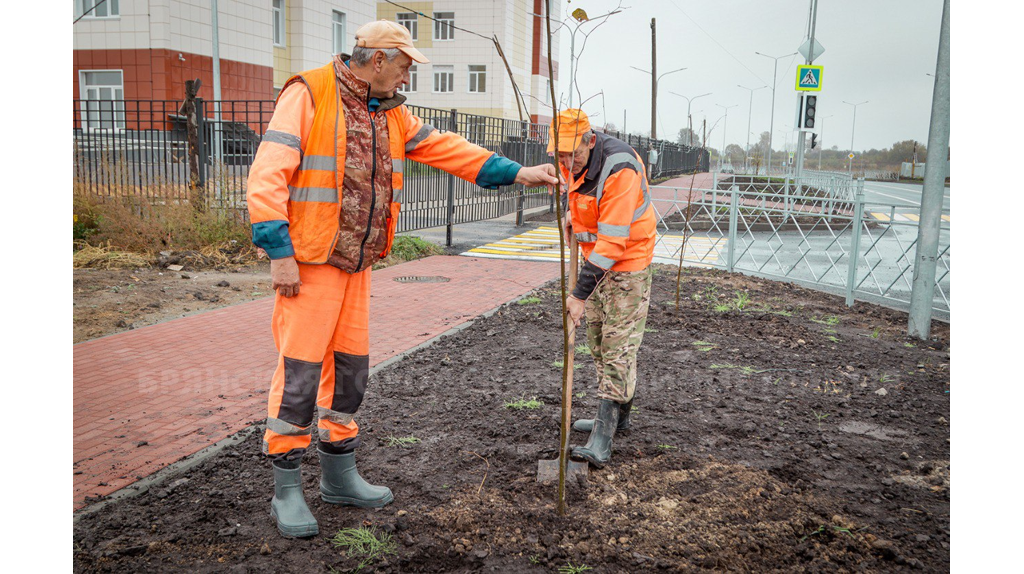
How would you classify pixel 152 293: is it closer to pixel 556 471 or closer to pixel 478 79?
pixel 556 471

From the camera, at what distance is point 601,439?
388 cm

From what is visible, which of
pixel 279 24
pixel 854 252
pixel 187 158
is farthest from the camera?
pixel 279 24

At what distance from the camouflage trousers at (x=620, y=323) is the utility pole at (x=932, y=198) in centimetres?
392

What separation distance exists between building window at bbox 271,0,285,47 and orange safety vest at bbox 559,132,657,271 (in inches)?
964

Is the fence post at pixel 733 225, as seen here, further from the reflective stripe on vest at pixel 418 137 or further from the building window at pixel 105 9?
the building window at pixel 105 9

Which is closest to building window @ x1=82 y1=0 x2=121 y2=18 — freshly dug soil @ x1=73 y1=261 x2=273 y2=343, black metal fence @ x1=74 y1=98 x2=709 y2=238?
black metal fence @ x1=74 y1=98 x2=709 y2=238

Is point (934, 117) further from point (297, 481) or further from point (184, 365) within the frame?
point (184, 365)

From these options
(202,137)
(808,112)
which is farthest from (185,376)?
(808,112)

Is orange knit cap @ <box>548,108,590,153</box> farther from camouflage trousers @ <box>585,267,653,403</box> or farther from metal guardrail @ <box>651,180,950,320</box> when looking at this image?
metal guardrail @ <box>651,180,950,320</box>

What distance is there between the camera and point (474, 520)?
316 centimetres

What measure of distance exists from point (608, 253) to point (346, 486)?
5.33 feet

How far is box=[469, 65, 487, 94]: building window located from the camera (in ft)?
136

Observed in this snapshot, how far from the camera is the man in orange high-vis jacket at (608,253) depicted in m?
3.61

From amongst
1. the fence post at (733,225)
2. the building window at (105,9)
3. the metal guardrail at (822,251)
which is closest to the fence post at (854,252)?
the metal guardrail at (822,251)
